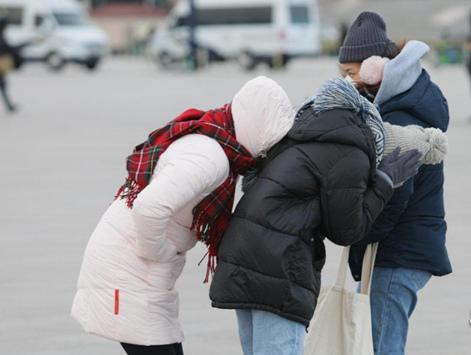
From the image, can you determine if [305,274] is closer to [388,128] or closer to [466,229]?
[388,128]

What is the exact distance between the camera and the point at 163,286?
4.11 metres

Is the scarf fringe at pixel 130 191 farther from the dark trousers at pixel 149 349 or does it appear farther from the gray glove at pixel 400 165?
the gray glove at pixel 400 165

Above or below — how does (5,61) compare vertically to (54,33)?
above

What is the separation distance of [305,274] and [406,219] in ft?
2.38

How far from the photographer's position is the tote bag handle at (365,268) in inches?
170

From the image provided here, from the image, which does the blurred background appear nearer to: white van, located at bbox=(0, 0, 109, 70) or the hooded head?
white van, located at bbox=(0, 0, 109, 70)

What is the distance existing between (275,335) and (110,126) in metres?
13.8

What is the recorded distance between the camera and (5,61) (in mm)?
20391

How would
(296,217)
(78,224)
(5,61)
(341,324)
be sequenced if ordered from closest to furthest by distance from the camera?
(296,217), (341,324), (78,224), (5,61)

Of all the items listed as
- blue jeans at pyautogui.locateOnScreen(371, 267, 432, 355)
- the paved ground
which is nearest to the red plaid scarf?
blue jeans at pyautogui.locateOnScreen(371, 267, 432, 355)

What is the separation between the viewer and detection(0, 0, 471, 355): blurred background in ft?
21.2

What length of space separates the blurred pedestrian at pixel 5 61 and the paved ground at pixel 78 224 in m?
0.50

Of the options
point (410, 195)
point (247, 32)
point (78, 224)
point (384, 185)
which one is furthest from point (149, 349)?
point (247, 32)

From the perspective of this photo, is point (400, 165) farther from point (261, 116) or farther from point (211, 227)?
point (211, 227)
